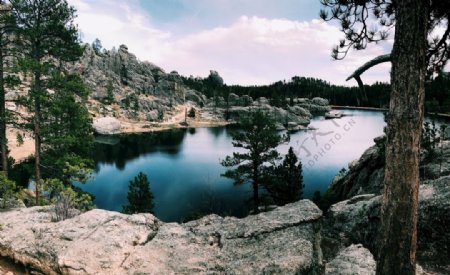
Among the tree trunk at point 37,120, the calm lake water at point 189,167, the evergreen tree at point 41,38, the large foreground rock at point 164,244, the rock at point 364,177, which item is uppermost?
the evergreen tree at point 41,38

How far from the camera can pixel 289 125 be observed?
115 meters

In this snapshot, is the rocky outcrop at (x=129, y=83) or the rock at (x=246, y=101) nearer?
the rocky outcrop at (x=129, y=83)

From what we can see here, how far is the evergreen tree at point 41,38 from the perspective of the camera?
15844 millimetres

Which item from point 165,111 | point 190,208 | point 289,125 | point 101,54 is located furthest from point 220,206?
point 101,54

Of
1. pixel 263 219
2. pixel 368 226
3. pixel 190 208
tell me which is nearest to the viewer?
pixel 263 219

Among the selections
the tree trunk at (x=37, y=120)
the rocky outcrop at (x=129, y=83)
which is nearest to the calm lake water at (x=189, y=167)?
the tree trunk at (x=37, y=120)

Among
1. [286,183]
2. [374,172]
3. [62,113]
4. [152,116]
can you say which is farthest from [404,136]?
[152,116]

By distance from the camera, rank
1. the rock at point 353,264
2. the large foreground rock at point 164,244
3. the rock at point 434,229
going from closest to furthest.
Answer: the rock at point 353,264
the large foreground rock at point 164,244
the rock at point 434,229

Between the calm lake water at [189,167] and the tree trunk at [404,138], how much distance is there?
24.9 metres

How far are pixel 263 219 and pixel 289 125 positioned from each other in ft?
357

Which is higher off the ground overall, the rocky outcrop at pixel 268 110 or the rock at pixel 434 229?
the rocky outcrop at pixel 268 110

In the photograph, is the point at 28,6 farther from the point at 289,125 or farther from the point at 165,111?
the point at 165,111

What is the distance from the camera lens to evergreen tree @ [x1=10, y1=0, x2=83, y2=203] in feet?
52.0

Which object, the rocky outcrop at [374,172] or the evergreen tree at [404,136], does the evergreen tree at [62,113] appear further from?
the rocky outcrop at [374,172]
